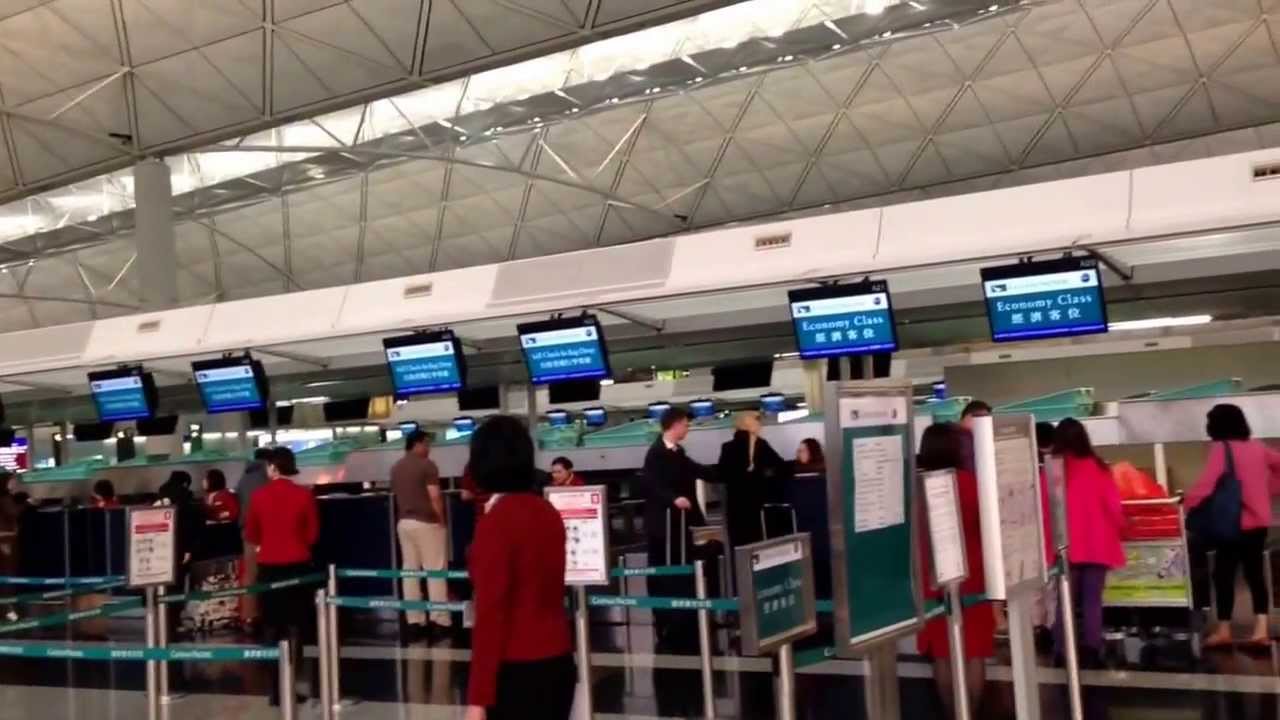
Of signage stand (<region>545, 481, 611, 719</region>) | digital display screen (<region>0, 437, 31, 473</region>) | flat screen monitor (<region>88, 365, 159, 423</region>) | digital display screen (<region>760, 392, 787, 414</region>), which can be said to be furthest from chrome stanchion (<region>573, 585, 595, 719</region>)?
digital display screen (<region>0, 437, 31, 473</region>)

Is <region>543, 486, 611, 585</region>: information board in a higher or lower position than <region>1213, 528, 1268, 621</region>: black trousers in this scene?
higher

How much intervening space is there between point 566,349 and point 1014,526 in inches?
304

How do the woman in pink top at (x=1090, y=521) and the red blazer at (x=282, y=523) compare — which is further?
the red blazer at (x=282, y=523)

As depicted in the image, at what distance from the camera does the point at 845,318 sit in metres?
10.9

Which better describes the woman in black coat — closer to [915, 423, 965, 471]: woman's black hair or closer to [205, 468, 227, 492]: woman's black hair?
[915, 423, 965, 471]: woman's black hair

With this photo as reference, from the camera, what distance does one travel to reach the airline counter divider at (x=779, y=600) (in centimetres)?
396

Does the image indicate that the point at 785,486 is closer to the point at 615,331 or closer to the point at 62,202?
the point at 615,331

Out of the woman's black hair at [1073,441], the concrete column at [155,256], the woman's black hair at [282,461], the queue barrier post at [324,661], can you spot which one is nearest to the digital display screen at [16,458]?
the concrete column at [155,256]

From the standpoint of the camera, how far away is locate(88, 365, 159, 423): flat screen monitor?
15.3 metres

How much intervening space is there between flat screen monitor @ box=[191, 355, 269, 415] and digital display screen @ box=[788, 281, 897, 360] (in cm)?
714

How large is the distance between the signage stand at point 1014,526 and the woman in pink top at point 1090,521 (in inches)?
138

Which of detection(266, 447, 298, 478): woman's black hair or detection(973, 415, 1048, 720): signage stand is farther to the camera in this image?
detection(266, 447, 298, 478): woman's black hair

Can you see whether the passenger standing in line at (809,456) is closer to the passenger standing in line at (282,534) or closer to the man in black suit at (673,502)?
the man in black suit at (673,502)

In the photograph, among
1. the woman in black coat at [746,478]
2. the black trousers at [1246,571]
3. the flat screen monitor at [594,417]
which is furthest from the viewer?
the flat screen monitor at [594,417]
